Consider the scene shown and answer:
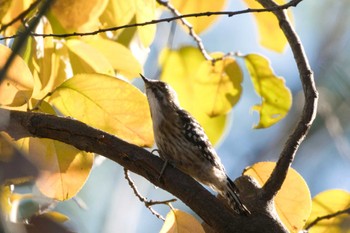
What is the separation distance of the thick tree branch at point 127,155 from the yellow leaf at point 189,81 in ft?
2.04

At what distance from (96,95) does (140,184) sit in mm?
3434

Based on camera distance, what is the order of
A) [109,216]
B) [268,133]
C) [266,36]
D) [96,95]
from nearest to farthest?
[96,95]
[266,36]
[109,216]
[268,133]

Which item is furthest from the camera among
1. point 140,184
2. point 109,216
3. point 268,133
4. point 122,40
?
point 268,133

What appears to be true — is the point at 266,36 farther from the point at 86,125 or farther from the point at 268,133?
the point at 268,133

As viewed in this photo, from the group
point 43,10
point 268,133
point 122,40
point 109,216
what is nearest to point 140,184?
point 109,216

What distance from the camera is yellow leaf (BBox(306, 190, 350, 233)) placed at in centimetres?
222

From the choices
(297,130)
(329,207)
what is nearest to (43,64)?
(297,130)

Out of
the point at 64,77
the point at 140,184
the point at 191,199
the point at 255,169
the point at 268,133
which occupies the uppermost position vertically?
the point at 268,133

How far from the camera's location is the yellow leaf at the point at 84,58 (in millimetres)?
2240

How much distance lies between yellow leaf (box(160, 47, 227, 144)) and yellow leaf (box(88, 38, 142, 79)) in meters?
0.28

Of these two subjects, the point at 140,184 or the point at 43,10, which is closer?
the point at 43,10

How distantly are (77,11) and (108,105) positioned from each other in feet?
0.97

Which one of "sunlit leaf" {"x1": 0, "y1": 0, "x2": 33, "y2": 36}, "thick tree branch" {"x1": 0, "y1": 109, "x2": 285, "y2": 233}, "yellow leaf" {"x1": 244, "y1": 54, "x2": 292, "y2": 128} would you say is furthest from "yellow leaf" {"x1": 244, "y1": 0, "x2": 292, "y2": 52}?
"sunlit leaf" {"x1": 0, "y1": 0, "x2": 33, "y2": 36}

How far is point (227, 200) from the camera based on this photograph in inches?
92.2
